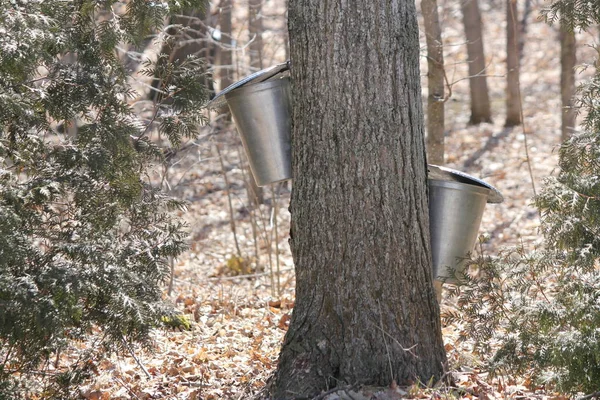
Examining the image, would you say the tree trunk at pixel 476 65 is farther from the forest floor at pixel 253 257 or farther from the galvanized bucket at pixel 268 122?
the galvanized bucket at pixel 268 122

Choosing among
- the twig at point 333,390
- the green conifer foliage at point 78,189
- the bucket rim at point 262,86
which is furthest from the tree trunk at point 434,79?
the twig at point 333,390

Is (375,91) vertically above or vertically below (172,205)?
above

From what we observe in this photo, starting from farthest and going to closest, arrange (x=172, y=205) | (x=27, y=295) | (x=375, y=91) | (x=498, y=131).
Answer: (x=498, y=131)
(x=172, y=205)
(x=375, y=91)
(x=27, y=295)

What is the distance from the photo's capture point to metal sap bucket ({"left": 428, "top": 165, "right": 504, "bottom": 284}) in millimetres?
3881

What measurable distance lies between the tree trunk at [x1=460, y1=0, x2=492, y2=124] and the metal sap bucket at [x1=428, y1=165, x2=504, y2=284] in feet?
28.4

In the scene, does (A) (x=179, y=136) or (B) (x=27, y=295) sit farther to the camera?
(A) (x=179, y=136)

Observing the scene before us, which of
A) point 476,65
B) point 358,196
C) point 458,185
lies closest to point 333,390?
point 358,196

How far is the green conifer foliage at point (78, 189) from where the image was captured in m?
3.33

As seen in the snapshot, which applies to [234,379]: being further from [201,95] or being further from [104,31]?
[104,31]

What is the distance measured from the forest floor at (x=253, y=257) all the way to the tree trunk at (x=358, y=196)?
0.24m

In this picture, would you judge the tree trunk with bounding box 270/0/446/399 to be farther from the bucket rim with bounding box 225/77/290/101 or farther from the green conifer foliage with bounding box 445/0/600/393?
the green conifer foliage with bounding box 445/0/600/393

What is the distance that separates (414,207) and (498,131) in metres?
9.88

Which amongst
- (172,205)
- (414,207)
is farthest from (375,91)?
(172,205)

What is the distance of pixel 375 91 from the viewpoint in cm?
352
